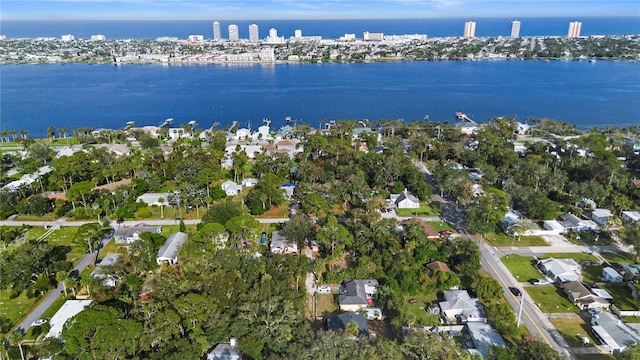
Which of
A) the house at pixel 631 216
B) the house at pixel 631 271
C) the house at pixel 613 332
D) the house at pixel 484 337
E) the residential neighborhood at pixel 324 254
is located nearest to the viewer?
the residential neighborhood at pixel 324 254

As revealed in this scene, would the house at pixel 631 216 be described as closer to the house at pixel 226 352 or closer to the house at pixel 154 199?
the house at pixel 226 352

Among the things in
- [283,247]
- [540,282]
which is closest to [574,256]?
[540,282]

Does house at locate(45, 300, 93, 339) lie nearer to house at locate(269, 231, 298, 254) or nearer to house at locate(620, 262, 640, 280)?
house at locate(269, 231, 298, 254)

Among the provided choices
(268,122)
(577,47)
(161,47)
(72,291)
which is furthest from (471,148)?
(161,47)

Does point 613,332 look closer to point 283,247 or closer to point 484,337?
point 484,337

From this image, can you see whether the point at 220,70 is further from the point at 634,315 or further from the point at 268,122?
the point at 634,315

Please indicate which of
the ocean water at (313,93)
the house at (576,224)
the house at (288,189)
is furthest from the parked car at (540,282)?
the ocean water at (313,93)

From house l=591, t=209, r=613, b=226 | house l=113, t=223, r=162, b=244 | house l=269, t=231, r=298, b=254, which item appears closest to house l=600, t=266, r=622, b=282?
house l=591, t=209, r=613, b=226
